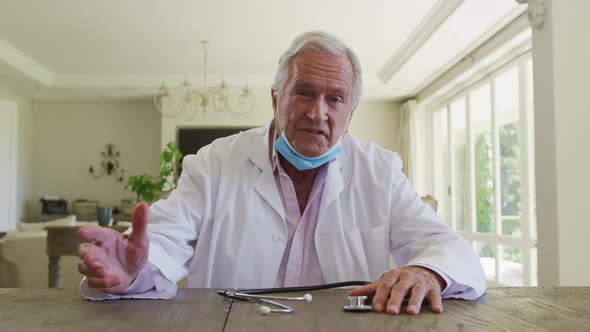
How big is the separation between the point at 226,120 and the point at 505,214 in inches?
181

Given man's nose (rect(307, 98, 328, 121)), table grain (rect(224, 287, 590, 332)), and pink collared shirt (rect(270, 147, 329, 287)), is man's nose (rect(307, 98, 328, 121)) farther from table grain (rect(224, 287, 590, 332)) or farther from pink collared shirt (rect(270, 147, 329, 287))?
table grain (rect(224, 287, 590, 332))

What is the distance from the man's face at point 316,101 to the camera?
1551mm

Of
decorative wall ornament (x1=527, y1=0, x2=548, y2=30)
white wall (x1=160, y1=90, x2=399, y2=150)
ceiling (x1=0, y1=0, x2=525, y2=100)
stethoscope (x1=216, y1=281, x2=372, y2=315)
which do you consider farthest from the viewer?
white wall (x1=160, y1=90, x2=399, y2=150)

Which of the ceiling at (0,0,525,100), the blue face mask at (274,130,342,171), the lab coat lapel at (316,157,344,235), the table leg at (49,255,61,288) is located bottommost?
the table leg at (49,255,61,288)

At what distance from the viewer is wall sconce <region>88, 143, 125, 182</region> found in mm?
9477

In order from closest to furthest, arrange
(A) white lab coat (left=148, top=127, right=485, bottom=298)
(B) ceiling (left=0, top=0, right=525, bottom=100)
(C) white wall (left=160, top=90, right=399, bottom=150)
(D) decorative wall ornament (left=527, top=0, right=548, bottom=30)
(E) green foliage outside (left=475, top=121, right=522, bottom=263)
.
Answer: (A) white lab coat (left=148, top=127, right=485, bottom=298) < (D) decorative wall ornament (left=527, top=0, right=548, bottom=30) < (B) ceiling (left=0, top=0, right=525, bottom=100) < (E) green foliage outside (left=475, top=121, right=522, bottom=263) < (C) white wall (left=160, top=90, right=399, bottom=150)

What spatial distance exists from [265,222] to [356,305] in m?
0.66

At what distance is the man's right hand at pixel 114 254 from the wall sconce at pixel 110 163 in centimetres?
881

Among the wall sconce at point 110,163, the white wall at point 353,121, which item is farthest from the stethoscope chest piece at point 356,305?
the wall sconce at point 110,163

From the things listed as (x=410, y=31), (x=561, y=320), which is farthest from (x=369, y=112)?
(x=561, y=320)

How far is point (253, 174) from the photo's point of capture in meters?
1.66

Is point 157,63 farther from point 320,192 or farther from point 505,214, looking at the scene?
point 320,192

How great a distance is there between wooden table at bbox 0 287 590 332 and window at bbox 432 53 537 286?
4518mm

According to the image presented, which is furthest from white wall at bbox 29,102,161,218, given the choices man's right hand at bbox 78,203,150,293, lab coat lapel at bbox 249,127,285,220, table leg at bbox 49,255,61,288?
man's right hand at bbox 78,203,150,293
